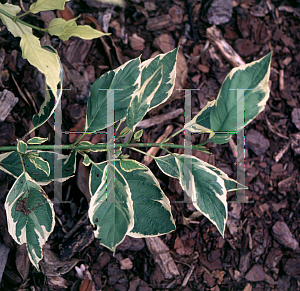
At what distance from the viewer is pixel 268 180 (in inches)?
60.6

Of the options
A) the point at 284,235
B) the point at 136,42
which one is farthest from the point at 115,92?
the point at 284,235

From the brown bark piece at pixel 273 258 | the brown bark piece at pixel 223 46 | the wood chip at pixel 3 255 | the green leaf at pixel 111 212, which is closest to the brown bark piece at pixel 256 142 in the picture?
the brown bark piece at pixel 223 46

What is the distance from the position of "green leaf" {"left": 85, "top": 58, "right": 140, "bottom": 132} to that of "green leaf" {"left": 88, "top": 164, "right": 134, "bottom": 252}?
193 millimetres

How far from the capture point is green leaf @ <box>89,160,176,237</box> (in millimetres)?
1073

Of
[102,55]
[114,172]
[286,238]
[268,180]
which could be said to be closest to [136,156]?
[114,172]

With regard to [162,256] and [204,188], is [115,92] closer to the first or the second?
[204,188]

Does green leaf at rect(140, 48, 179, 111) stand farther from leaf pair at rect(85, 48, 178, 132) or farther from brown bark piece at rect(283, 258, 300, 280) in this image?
brown bark piece at rect(283, 258, 300, 280)

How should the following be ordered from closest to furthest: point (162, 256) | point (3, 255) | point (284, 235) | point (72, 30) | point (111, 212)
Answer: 1. point (72, 30)
2. point (111, 212)
3. point (3, 255)
4. point (162, 256)
5. point (284, 235)

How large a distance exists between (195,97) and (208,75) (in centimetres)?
16

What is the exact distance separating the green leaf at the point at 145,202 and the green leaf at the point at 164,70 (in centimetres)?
30

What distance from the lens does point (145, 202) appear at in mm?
1097

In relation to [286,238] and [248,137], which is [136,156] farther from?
[286,238]

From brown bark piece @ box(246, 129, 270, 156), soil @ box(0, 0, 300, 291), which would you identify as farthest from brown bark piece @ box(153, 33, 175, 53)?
brown bark piece @ box(246, 129, 270, 156)

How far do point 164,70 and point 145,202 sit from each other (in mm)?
523
